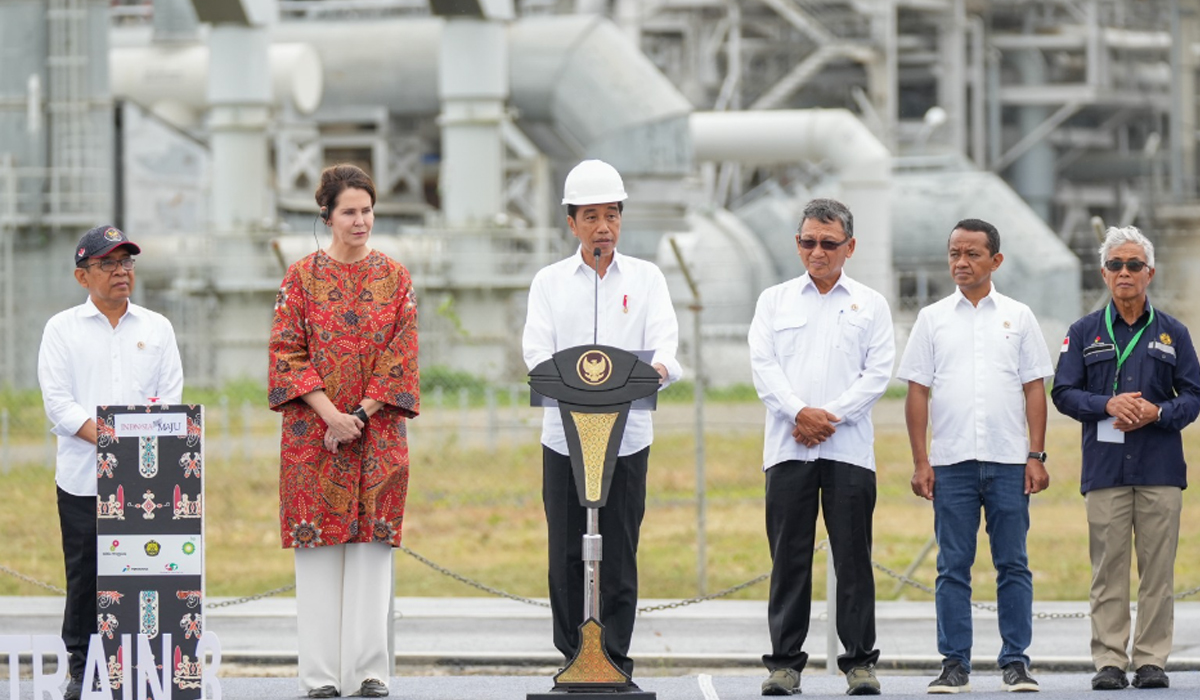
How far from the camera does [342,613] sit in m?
7.30

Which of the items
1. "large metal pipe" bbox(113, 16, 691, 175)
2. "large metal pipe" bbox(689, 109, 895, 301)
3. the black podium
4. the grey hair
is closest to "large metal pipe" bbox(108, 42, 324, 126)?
"large metal pipe" bbox(113, 16, 691, 175)

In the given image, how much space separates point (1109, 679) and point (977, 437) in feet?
3.78

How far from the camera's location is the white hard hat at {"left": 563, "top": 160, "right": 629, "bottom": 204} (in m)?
7.02

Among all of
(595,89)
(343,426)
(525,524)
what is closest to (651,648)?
(343,426)

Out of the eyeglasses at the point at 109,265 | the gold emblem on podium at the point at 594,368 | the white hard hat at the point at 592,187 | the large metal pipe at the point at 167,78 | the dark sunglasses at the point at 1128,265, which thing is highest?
the large metal pipe at the point at 167,78

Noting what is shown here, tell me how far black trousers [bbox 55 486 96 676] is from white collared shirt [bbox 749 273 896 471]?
9.27 feet

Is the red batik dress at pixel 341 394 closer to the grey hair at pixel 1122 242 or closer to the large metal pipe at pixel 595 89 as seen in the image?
the grey hair at pixel 1122 242

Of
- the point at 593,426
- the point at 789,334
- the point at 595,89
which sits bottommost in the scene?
the point at 593,426

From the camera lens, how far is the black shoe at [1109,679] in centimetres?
755

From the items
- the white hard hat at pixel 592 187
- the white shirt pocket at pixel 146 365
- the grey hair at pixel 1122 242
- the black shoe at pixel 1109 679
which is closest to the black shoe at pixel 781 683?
the black shoe at pixel 1109 679

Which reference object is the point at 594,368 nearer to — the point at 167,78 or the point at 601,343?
the point at 601,343

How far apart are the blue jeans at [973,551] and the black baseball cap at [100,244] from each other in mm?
3552

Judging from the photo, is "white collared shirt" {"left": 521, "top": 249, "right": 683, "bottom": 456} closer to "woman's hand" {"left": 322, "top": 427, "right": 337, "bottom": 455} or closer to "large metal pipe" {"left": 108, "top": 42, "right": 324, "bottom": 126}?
"woman's hand" {"left": 322, "top": 427, "right": 337, "bottom": 455}

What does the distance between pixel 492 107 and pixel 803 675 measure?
20.8 m
